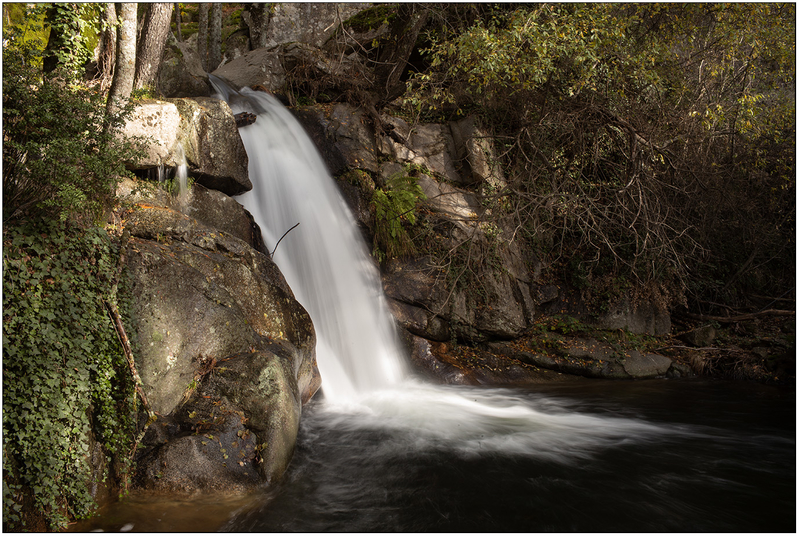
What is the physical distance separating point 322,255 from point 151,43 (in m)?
4.57

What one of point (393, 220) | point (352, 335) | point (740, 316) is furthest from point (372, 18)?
point (740, 316)

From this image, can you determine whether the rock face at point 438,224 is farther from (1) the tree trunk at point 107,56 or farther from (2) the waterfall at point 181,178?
(1) the tree trunk at point 107,56

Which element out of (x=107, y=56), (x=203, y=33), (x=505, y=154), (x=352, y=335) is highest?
(x=203, y=33)

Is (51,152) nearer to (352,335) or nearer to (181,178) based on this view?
(181,178)

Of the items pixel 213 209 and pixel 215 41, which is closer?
pixel 213 209

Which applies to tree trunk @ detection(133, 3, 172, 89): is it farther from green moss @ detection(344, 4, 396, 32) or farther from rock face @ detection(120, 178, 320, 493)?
green moss @ detection(344, 4, 396, 32)

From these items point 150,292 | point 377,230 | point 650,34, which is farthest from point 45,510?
point 650,34

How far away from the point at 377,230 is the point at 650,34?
804 cm

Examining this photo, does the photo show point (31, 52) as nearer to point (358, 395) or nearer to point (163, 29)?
point (163, 29)

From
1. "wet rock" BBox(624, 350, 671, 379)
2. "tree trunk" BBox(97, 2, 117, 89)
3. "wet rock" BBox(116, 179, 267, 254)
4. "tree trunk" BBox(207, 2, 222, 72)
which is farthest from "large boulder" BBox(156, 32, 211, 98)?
"wet rock" BBox(624, 350, 671, 379)

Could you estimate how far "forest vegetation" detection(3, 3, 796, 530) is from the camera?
4176mm

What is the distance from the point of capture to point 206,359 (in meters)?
5.49

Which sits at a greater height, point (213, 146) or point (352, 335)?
point (213, 146)

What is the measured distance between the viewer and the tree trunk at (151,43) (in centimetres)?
744
